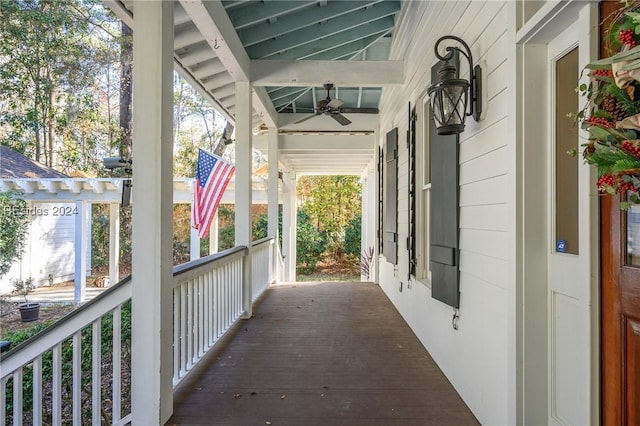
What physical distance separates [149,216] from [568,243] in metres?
2.19

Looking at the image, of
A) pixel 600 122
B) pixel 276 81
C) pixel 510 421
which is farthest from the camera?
pixel 276 81

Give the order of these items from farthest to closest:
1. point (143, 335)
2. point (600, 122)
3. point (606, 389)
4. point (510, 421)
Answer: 1. point (143, 335)
2. point (510, 421)
3. point (606, 389)
4. point (600, 122)

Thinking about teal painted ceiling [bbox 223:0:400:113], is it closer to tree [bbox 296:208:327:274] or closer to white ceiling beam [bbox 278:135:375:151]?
white ceiling beam [bbox 278:135:375:151]

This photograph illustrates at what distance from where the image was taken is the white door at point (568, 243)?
1.40 metres

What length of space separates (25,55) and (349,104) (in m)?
6.26

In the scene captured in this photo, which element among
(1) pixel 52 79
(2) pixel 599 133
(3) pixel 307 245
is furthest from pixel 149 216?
(3) pixel 307 245

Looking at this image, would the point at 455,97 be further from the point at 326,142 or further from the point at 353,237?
the point at 353,237

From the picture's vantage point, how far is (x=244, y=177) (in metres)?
4.51

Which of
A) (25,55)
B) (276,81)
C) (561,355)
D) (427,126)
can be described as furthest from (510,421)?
(25,55)

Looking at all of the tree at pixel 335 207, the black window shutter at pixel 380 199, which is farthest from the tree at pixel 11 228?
the tree at pixel 335 207

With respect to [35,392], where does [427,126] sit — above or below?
above

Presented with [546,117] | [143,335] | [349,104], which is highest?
[349,104]

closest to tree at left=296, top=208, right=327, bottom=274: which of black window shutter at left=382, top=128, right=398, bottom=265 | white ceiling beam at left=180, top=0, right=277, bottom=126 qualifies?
black window shutter at left=382, top=128, right=398, bottom=265

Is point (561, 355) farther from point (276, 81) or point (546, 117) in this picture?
point (276, 81)
